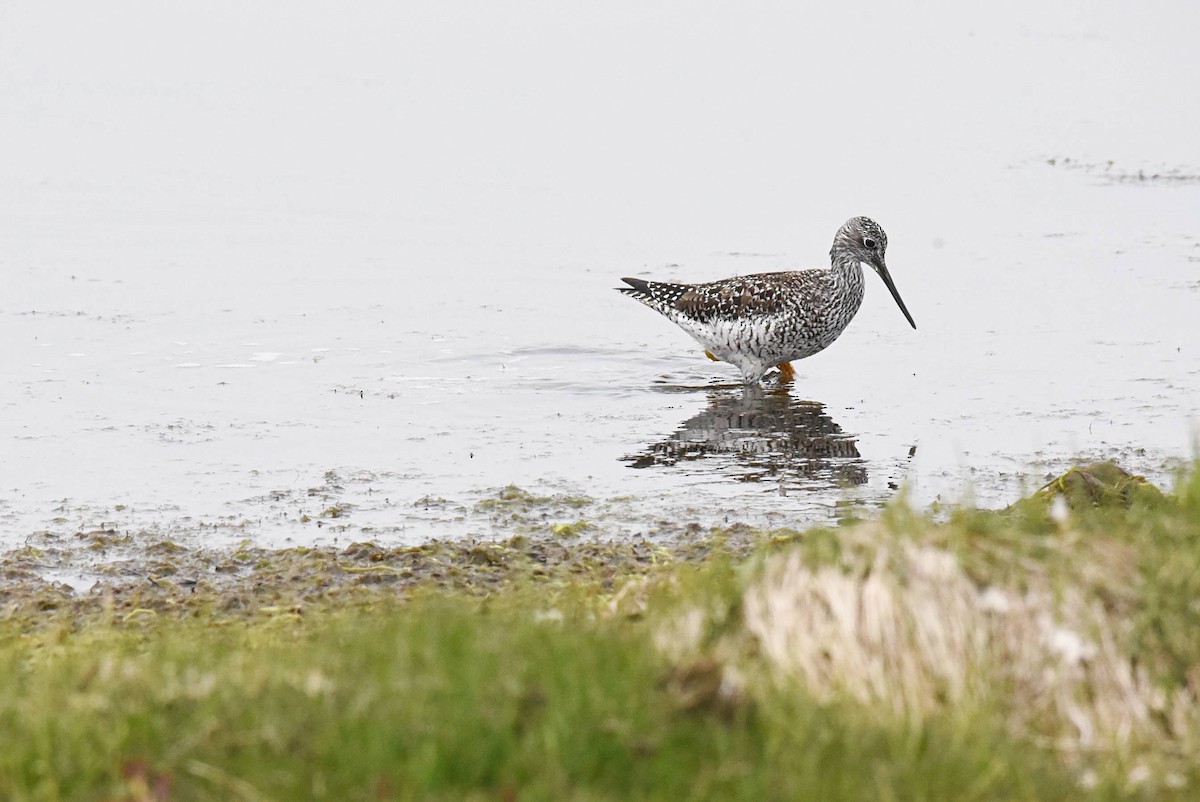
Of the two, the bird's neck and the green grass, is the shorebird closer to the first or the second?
the bird's neck

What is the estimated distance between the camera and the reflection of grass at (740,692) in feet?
13.7

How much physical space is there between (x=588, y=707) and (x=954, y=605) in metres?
1.22

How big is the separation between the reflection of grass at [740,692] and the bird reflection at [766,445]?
5157mm

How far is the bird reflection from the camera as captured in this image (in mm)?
10977

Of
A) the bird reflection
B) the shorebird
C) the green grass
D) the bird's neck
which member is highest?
the bird's neck

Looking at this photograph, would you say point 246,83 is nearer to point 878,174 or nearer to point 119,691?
point 878,174

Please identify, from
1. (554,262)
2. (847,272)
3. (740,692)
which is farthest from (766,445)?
(740,692)

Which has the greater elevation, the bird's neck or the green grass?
the bird's neck

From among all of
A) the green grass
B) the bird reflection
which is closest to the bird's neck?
the bird reflection

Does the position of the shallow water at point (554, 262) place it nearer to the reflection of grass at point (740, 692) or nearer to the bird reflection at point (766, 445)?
the bird reflection at point (766, 445)

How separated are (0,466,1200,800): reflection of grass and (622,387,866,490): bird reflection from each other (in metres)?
5.16

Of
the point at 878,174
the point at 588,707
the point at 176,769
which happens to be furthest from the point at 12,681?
the point at 878,174

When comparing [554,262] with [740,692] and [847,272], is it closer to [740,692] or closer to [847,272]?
[847,272]

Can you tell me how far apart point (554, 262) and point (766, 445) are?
5282mm
